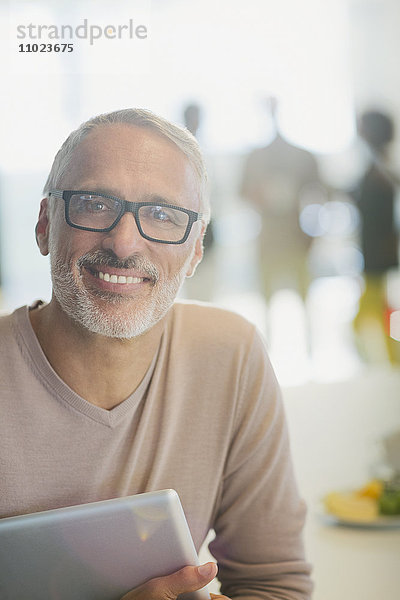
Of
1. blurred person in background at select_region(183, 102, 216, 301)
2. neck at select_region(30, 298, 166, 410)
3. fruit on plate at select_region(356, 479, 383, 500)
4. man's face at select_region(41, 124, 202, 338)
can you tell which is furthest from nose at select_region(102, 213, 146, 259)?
fruit on plate at select_region(356, 479, 383, 500)

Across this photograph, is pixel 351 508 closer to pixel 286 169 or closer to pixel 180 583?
pixel 180 583

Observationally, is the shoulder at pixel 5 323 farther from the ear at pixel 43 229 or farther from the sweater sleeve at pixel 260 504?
the sweater sleeve at pixel 260 504

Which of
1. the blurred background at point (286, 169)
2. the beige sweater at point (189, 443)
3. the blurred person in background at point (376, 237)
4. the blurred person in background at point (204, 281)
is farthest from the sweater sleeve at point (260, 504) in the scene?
the blurred person in background at point (376, 237)

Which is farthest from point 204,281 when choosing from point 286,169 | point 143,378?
point 143,378

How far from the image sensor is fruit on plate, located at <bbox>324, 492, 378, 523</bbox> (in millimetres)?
1021

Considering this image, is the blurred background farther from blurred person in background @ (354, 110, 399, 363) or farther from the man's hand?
the man's hand

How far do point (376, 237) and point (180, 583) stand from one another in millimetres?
1200

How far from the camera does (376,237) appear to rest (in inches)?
65.6

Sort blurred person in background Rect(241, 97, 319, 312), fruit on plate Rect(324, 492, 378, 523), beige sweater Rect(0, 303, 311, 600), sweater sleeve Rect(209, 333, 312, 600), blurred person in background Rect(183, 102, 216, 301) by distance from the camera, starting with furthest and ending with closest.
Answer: blurred person in background Rect(241, 97, 319, 312), blurred person in background Rect(183, 102, 216, 301), fruit on plate Rect(324, 492, 378, 523), sweater sleeve Rect(209, 333, 312, 600), beige sweater Rect(0, 303, 311, 600)

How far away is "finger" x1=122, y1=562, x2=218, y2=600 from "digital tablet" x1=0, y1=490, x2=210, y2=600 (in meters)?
0.01

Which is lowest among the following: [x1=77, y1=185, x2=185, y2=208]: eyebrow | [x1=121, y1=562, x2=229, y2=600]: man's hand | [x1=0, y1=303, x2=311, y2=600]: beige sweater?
[x1=121, y1=562, x2=229, y2=600]: man's hand

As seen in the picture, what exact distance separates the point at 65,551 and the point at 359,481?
2.15ft

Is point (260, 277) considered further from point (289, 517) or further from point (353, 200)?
point (289, 517)

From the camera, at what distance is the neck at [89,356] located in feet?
2.41
